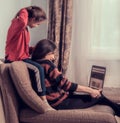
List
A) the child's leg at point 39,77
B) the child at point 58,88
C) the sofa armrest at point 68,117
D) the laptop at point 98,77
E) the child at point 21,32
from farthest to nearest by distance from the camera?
1. the laptop at point 98,77
2. the child at point 21,32
3. the child at point 58,88
4. the child's leg at point 39,77
5. the sofa armrest at point 68,117

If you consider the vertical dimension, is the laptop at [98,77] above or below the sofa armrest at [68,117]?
below

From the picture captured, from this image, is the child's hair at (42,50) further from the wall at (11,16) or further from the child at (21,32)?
the wall at (11,16)

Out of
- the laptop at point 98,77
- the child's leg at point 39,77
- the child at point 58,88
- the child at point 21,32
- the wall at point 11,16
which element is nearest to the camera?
the child's leg at point 39,77

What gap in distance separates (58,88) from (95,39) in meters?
1.30

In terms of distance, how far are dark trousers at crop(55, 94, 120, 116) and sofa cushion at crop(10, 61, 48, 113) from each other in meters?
0.29

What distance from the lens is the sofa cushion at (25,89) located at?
1.88 metres

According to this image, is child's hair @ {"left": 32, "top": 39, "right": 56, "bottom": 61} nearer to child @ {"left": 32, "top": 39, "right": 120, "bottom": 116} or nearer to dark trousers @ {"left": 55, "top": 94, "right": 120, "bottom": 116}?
child @ {"left": 32, "top": 39, "right": 120, "bottom": 116}

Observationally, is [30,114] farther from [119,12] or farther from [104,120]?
[119,12]

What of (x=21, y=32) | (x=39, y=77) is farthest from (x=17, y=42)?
(x=39, y=77)

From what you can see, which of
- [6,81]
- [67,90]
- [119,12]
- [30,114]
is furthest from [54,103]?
[119,12]

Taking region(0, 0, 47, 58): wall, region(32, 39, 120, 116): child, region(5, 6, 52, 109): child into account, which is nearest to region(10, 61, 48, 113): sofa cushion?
region(32, 39, 120, 116): child

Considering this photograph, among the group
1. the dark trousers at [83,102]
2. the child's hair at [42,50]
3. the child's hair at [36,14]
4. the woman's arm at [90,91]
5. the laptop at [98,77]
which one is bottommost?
the laptop at [98,77]

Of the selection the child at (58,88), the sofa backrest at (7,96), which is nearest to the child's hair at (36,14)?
the child at (58,88)

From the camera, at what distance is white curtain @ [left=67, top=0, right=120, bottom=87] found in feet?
10.7
